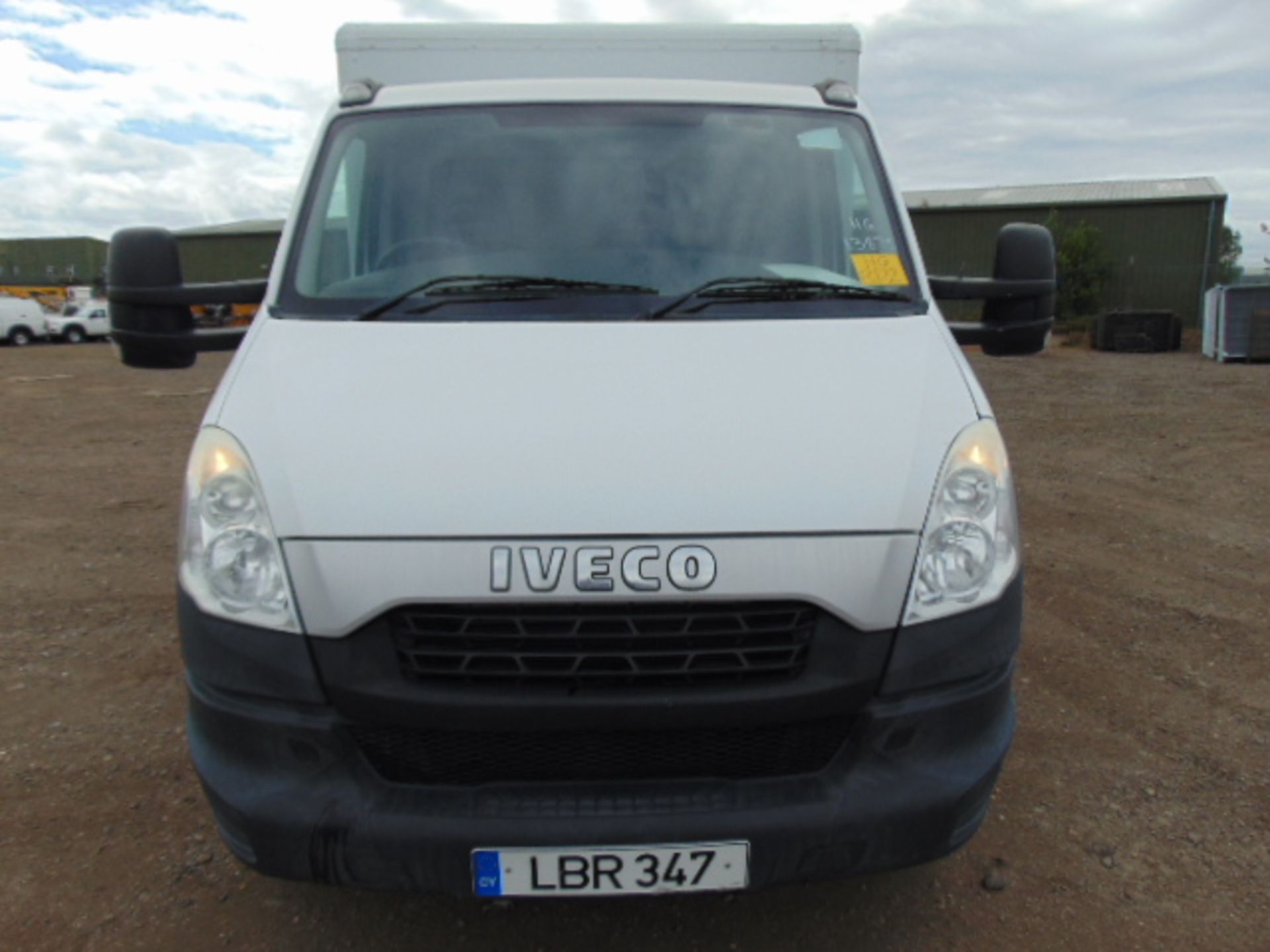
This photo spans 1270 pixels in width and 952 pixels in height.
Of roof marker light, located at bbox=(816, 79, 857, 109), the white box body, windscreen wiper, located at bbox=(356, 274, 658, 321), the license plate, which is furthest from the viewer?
the white box body

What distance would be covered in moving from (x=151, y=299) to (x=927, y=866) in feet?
9.50

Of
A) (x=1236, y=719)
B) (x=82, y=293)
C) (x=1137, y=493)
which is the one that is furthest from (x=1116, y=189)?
(x=82, y=293)

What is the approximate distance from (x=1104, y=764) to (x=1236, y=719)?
2.35 ft

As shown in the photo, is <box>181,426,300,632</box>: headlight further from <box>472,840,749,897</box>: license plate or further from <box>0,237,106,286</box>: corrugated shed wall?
<box>0,237,106,286</box>: corrugated shed wall

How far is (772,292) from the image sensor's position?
9.34ft

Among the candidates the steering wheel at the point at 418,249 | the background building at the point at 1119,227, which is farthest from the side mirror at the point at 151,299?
the background building at the point at 1119,227

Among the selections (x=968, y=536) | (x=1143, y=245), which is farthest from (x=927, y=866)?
(x=1143, y=245)

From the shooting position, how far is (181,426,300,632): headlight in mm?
2105

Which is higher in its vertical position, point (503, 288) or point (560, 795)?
point (503, 288)

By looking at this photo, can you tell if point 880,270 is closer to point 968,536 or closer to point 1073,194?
point 968,536

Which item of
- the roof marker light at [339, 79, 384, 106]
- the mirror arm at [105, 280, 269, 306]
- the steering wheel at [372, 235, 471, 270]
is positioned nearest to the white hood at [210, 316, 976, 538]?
the steering wheel at [372, 235, 471, 270]

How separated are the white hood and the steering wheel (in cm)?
42

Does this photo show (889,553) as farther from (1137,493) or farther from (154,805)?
(1137,493)

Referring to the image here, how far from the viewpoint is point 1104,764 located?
3408 mm
